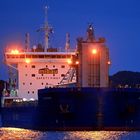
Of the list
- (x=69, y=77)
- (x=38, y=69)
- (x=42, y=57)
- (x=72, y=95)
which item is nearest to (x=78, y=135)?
(x=72, y=95)

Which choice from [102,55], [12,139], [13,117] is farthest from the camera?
[13,117]

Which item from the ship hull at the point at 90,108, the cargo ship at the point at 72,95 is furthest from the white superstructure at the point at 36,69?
the ship hull at the point at 90,108

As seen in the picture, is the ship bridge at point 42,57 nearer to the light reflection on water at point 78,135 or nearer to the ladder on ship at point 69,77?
the ladder on ship at point 69,77

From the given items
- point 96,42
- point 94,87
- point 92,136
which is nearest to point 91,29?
point 96,42

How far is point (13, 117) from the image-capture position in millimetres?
80062

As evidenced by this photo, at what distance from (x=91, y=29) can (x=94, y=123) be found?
1006 cm

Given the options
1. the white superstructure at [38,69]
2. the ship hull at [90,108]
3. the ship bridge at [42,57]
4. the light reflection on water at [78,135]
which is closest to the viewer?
the light reflection on water at [78,135]

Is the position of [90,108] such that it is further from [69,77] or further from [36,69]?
[36,69]

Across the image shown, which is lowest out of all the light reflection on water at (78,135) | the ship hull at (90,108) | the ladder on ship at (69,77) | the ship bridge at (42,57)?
the light reflection on water at (78,135)

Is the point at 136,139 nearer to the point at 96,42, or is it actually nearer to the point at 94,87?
the point at 94,87

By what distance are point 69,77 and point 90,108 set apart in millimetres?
11359

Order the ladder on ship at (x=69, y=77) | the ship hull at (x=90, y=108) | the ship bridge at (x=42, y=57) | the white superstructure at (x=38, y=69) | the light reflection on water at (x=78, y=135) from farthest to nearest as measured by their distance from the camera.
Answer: the ship bridge at (x=42, y=57) → the white superstructure at (x=38, y=69) → the ladder on ship at (x=69, y=77) → the ship hull at (x=90, y=108) → the light reflection on water at (x=78, y=135)

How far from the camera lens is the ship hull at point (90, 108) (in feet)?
220

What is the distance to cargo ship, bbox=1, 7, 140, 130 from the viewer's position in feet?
220
